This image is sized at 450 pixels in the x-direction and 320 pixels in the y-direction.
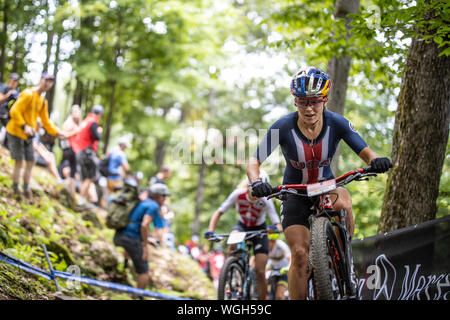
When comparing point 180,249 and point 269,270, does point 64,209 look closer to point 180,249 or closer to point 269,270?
point 269,270

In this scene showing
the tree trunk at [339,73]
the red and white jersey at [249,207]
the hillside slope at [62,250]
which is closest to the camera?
the hillside slope at [62,250]

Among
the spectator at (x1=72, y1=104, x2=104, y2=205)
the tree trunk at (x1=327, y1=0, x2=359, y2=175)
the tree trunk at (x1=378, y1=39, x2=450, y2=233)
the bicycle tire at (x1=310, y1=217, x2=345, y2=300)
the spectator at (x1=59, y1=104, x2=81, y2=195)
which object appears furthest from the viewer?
the spectator at (x1=59, y1=104, x2=81, y2=195)

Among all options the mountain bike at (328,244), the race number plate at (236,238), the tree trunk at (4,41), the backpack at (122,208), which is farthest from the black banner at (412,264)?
the tree trunk at (4,41)

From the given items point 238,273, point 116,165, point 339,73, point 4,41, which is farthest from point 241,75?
point 238,273

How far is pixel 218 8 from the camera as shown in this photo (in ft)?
60.6

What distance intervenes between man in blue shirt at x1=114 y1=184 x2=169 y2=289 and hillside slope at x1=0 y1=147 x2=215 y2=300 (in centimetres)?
60

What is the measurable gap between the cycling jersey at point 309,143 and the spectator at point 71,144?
7.44 meters

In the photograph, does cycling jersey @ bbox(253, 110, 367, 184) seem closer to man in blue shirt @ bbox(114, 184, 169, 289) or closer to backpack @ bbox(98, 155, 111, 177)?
man in blue shirt @ bbox(114, 184, 169, 289)

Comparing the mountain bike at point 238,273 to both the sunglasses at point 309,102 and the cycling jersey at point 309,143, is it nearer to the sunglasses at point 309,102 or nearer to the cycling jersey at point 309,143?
the cycling jersey at point 309,143

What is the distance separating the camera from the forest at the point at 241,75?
6426 millimetres

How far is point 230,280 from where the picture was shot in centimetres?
736

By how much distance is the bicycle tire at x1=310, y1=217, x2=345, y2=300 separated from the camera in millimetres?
4008

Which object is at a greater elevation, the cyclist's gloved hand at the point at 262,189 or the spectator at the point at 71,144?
the spectator at the point at 71,144

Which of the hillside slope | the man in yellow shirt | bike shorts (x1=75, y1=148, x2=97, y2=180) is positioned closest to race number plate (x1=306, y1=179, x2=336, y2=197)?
the hillside slope
